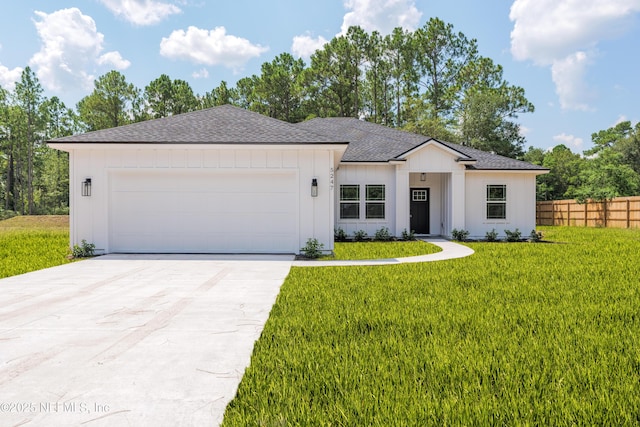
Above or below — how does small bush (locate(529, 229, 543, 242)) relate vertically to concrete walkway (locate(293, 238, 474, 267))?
above

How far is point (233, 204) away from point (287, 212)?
5.11ft

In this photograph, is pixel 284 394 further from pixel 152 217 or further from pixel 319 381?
pixel 152 217

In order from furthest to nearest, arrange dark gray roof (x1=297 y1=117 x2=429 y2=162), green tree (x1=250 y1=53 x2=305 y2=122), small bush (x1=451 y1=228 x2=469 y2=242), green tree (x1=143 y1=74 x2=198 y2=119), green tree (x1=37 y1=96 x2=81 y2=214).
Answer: green tree (x1=37 y1=96 x2=81 y2=214)
green tree (x1=143 y1=74 x2=198 y2=119)
green tree (x1=250 y1=53 x2=305 y2=122)
dark gray roof (x1=297 y1=117 x2=429 y2=162)
small bush (x1=451 y1=228 x2=469 y2=242)

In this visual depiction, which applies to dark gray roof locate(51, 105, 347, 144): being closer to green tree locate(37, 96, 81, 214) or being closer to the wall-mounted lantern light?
the wall-mounted lantern light

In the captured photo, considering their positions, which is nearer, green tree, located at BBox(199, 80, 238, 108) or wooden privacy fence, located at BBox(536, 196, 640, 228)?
wooden privacy fence, located at BBox(536, 196, 640, 228)

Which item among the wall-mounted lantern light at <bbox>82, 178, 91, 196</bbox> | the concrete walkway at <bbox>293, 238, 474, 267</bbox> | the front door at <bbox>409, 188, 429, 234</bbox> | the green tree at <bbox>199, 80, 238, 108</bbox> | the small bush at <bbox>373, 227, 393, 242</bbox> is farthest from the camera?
the green tree at <bbox>199, 80, 238, 108</bbox>

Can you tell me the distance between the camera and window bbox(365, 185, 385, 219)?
16391 millimetres

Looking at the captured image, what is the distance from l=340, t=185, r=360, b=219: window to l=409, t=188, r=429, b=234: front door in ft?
9.84

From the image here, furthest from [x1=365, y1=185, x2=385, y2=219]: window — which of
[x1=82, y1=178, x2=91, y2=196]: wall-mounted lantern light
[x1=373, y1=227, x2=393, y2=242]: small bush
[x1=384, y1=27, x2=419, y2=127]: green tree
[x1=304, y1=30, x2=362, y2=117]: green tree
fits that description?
[x1=384, y1=27, x2=419, y2=127]: green tree

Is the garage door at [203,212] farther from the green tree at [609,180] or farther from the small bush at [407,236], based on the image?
the green tree at [609,180]

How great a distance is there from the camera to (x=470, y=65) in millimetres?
35969

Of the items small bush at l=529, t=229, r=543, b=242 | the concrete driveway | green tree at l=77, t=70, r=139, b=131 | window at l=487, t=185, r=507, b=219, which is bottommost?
the concrete driveway

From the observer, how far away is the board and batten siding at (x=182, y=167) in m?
11.1

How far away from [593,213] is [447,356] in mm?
26314
